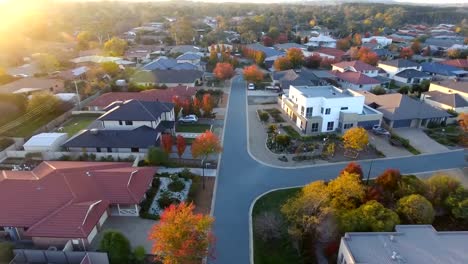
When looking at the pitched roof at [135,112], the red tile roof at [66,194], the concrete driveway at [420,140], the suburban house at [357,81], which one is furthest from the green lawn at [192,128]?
the suburban house at [357,81]

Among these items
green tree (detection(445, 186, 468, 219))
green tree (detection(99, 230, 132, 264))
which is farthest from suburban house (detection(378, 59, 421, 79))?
green tree (detection(99, 230, 132, 264))

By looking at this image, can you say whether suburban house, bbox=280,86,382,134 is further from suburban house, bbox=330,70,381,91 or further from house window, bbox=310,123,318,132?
suburban house, bbox=330,70,381,91

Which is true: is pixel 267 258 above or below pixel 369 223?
below

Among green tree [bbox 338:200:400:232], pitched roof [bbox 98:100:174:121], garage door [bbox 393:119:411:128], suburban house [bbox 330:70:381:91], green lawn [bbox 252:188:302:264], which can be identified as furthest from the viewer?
suburban house [bbox 330:70:381:91]

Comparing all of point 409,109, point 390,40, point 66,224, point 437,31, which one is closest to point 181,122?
point 66,224

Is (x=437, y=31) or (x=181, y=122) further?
(x=437, y=31)

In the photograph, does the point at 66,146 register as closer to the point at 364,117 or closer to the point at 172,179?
the point at 172,179

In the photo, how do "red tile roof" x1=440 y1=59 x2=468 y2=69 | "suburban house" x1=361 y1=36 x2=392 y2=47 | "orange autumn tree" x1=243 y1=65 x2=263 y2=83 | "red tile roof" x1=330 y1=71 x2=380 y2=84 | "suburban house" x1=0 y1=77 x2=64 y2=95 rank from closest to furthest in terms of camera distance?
1. "suburban house" x1=0 y1=77 x2=64 y2=95
2. "orange autumn tree" x1=243 y1=65 x2=263 y2=83
3. "red tile roof" x1=330 y1=71 x2=380 y2=84
4. "red tile roof" x1=440 y1=59 x2=468 y2=69
5. "suburban house" x1=361 y1=36 x2=392 y2=47
